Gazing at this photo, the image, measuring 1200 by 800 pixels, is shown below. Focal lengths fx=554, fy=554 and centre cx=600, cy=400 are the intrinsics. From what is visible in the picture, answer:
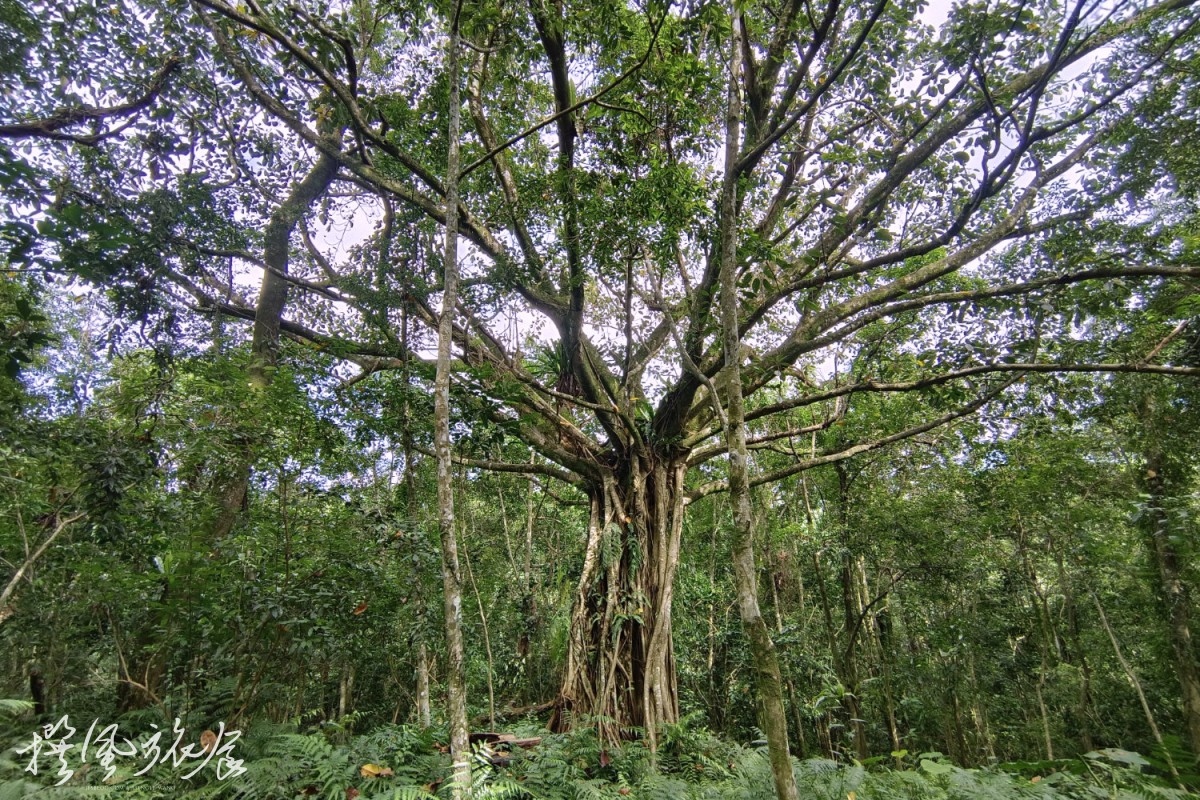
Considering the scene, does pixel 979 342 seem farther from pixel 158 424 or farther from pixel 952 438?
pixel 158 424

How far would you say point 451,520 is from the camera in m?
3.79

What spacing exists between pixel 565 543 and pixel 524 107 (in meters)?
10.1

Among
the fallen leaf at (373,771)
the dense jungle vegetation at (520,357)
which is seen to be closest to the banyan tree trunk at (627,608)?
the dense jungle vegetation at (520,357)

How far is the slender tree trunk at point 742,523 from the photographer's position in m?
3.05

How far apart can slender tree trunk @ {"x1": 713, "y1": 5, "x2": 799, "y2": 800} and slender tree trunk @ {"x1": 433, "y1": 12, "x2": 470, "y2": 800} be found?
177 centimetres

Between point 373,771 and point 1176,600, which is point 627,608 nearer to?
point 373,771

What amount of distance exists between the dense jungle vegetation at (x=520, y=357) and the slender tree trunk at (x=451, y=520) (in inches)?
1.4

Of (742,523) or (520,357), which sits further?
(520,357)

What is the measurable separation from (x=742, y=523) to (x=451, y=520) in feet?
6.37

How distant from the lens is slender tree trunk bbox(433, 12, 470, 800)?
343 centimetres

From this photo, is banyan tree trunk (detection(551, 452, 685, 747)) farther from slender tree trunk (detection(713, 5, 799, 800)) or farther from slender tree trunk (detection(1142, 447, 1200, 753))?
slender tree trunk (detection(1142, 447, 1200, 753))

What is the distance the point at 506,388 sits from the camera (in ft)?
17.5

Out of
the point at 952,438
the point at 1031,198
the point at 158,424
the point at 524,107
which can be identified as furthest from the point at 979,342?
the point at 158,424

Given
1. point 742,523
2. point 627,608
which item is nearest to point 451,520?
point 742,523
